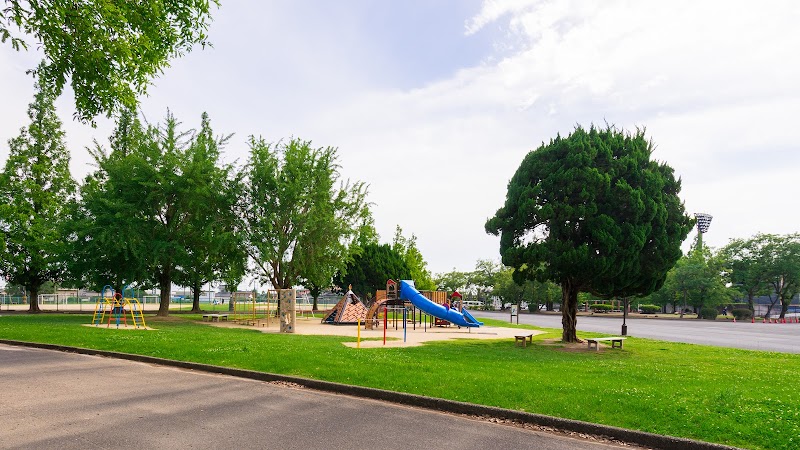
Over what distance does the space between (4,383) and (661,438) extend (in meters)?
10.9

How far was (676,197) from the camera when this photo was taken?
1952cm

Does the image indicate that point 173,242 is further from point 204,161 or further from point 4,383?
point 4,383

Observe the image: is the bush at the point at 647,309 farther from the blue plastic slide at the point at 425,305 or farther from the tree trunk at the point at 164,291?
the tree trunk at the point at 164,291

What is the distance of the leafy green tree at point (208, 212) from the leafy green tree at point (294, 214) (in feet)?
3.61

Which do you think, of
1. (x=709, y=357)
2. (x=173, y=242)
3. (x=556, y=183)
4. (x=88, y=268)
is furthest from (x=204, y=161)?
(x=709, y=357)

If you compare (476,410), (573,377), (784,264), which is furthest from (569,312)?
(784,264)

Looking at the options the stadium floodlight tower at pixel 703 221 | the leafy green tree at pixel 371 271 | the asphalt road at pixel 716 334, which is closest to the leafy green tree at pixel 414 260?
the leafy green tree at pixel 371 271

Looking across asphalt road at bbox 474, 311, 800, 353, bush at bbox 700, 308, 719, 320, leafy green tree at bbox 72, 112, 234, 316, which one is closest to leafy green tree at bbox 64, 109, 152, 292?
leafy green tree at bbox 72, 112, 234, 316

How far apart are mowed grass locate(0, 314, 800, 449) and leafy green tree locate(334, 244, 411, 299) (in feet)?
120

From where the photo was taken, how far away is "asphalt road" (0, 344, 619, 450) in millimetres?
6316

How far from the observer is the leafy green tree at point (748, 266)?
74250 millimetres

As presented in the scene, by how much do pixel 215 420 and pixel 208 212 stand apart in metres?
27.3

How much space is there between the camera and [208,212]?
3272cm

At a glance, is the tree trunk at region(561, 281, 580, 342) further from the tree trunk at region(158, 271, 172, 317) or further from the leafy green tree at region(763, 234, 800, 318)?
the leafy green tree at region(763, 234, 800, 318)
